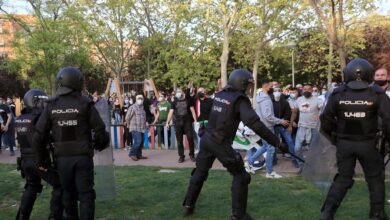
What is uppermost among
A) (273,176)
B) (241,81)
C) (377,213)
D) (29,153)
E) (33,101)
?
(241,81)

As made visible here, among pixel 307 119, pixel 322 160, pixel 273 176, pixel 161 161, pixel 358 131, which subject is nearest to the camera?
pixel 358 131

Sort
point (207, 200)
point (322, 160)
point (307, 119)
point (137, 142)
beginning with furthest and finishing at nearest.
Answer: point (137, 142) → point (307, 119) → point (207, 200) → point (322, 160)

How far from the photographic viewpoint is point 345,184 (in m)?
5.04

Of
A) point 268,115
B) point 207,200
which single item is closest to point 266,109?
point 268,115

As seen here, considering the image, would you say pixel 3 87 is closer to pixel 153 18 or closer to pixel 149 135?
pixel 153 18

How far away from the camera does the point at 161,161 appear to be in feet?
36.5

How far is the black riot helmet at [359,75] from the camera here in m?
5.02

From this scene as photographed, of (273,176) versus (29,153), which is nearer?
(29,153)

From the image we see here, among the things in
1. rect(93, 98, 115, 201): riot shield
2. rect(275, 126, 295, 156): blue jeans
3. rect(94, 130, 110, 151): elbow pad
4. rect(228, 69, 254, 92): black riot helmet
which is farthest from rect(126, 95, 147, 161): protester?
rect(94, 130, 110, 151): elbow pad

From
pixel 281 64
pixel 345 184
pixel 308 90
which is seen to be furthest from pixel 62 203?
pixel 281 64

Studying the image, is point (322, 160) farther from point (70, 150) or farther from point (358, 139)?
point (70, 150)

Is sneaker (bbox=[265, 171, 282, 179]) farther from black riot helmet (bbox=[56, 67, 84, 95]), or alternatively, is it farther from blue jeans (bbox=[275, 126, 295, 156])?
black riot helmet (bbox=[56, 67, 84, 95])

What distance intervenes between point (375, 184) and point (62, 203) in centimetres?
351

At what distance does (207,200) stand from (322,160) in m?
1.79
